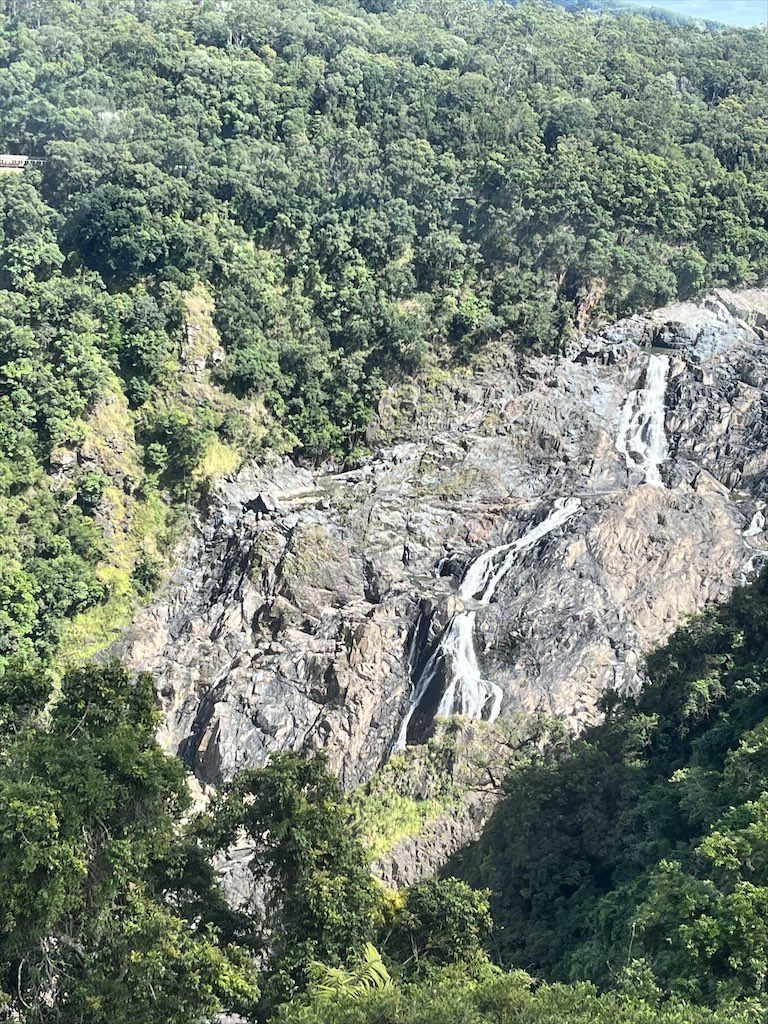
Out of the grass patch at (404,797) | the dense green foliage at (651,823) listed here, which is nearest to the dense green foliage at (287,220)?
the grass patch at (404,797)

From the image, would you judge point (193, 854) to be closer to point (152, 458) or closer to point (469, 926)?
point (469, 926)

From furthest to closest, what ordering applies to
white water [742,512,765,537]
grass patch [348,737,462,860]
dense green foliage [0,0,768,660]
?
dense green foliage [0,0,768,660], white water [742,512,765,537], grass patch [348,737,462,860]

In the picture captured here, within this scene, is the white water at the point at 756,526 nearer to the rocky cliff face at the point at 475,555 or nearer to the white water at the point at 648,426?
the rocky cliff face at the point at 475,555

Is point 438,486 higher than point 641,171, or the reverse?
point 641,171

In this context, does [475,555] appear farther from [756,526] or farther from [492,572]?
[756,526]

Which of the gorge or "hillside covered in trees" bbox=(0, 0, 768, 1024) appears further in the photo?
the gorge

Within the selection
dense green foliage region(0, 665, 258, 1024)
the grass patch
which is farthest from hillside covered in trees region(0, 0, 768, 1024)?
the grass patch

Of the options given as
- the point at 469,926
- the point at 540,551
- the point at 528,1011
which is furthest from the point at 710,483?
the point at 528,1011

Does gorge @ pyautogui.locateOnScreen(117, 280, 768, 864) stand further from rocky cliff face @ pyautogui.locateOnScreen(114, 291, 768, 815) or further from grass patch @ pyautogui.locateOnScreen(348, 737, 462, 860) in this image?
grass patch @ pyautogui.locateOnScreen(348, 737, 462, 860)
